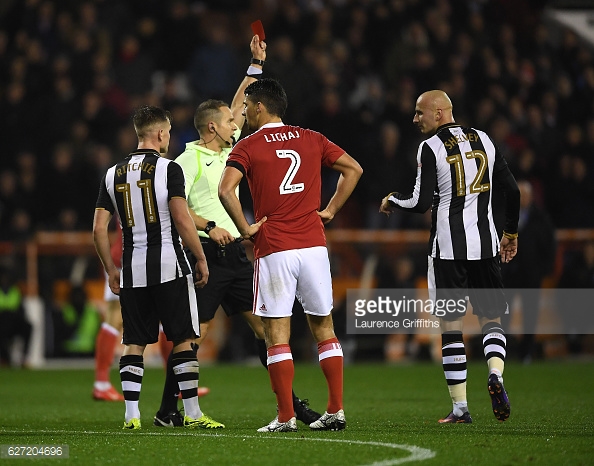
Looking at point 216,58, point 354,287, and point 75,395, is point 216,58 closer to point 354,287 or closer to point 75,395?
point 354,287

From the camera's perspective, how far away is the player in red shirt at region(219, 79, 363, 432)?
684 centimetres

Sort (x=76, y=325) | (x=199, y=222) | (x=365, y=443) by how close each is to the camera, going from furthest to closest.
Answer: (x=76, y=325) → (x=199, y=222) → (x=365, y=443)

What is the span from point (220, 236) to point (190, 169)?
2.32 feet

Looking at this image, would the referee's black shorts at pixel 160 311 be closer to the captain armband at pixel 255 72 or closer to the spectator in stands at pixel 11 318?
the captain armband at pixel 255 72

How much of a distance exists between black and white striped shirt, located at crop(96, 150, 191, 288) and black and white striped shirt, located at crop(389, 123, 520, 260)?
154cm

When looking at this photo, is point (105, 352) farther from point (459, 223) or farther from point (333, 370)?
point (459, 223)

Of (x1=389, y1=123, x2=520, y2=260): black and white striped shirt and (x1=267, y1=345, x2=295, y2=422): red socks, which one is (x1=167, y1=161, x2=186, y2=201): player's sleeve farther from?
(x1=389, y1=123, x2=520, y2=260): black and white striped shirt

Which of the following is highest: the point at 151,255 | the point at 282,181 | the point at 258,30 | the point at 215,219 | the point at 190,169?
the point at 258,30

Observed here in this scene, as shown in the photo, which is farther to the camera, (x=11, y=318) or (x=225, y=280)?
(x=11, y=318)

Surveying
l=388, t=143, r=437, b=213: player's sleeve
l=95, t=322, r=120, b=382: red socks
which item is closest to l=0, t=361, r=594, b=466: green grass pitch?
l=95, t=322, r=120, b=382: red socks

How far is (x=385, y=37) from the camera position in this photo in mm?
17656

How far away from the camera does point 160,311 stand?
283 inches

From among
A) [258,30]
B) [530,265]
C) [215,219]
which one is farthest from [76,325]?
[258,30]

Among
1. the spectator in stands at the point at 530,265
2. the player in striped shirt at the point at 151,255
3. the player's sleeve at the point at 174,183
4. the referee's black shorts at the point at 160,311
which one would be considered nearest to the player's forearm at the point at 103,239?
the player in striped shirt at the point at 151,255
